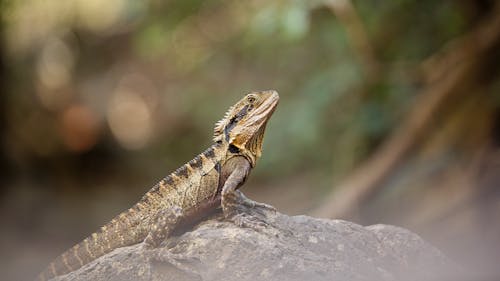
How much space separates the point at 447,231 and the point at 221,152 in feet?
13.9

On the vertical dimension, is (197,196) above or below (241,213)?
above

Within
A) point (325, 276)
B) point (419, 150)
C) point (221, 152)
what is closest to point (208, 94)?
point (419, 150)

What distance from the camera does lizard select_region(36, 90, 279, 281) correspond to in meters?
4.18

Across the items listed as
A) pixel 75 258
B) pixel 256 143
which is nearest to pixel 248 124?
pixel 256 143

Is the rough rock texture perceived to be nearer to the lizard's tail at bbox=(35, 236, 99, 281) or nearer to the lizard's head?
the lizard's tail at bbox=(35, 236, 99, 281)

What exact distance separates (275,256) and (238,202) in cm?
61

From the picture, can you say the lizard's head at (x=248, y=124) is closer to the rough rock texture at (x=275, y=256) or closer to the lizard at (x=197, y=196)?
the lizard at (x=197, y=196)

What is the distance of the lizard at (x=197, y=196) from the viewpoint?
418 centimetres

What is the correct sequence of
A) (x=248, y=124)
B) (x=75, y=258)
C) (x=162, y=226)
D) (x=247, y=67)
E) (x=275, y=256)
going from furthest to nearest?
(x=247, y=67) < (x=248, y=124) < (x=75, y=258) < (x=162, y=226) < (x=275, y=256)

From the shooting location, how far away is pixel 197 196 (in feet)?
14.0

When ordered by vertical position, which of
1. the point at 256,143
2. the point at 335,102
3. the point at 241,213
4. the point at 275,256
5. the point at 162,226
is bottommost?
the point at 275,256

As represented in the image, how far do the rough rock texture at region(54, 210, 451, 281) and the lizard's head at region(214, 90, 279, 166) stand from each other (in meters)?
0.46

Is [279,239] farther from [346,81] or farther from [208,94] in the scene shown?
[208,94]

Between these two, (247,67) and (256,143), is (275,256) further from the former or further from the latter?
(247,67)
